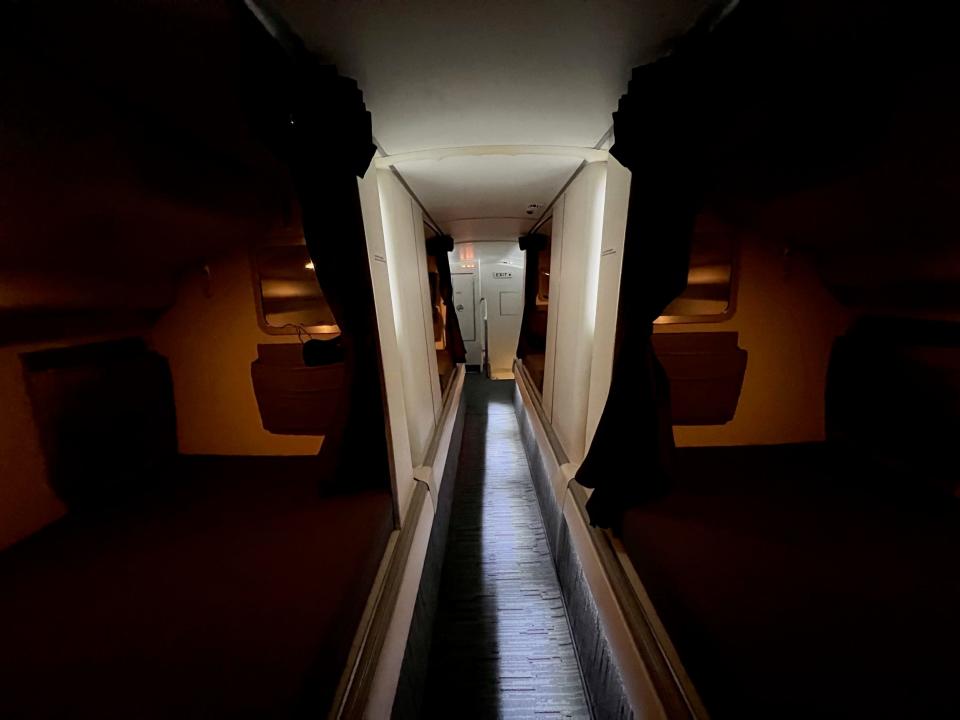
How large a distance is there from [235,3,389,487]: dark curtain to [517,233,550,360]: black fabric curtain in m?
3.70

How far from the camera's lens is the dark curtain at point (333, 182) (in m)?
1.07

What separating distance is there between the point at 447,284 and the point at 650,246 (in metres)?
4.09

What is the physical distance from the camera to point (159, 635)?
103 centimetres

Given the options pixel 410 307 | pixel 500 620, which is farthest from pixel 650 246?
pixel 500 620

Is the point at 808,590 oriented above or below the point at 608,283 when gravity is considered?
below

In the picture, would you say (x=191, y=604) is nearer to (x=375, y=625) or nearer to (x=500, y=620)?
(x=375, y=625)

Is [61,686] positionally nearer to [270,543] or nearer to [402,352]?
[270,543]

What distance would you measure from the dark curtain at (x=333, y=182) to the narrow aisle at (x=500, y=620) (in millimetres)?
887

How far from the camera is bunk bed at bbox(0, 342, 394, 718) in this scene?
2.91ft

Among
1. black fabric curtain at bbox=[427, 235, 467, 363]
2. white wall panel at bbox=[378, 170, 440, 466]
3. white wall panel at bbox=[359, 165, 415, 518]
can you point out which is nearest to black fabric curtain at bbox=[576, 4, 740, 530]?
white wall panel at bbox=[359, 165, 415, 518]

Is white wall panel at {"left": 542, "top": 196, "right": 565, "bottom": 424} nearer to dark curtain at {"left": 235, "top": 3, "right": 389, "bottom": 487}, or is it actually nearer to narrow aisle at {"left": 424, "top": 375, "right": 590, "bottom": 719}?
narrow aisle at {"left": 424, "top": 375, "right": 590, "bottom": 719}

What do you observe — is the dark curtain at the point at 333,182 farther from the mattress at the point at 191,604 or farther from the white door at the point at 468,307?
the white door at the point at 468,307

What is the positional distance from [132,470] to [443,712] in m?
2.01

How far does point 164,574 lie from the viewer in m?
1.29
